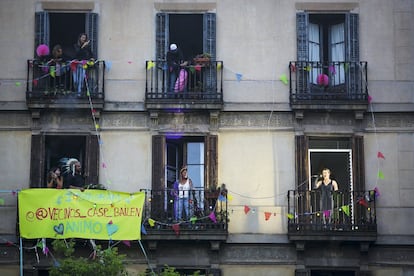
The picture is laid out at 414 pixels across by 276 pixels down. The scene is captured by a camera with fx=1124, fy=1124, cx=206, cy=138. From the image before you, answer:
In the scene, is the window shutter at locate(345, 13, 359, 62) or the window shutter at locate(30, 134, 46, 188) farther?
the window shutter at locate(345, 13, 359, 62)

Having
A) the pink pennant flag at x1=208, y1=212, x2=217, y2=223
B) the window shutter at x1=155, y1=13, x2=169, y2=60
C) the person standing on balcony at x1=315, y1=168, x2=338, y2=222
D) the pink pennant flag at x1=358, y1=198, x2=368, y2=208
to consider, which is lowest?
the pink pennant flag at x1=208, y1=212, x2=217, y2=223

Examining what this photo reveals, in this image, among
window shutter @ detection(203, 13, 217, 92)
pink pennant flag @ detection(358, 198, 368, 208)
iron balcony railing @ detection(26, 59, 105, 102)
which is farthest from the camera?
window shutter @ detection(203, 13, 217, 92)

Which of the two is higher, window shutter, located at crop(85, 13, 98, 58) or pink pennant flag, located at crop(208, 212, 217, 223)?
window shutter, located at crop(85, 13, 98, 58)

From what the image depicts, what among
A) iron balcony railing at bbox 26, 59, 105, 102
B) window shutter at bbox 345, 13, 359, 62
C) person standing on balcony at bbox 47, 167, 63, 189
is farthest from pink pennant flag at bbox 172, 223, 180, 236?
window shutter at bbox 345, 13, 359, 62

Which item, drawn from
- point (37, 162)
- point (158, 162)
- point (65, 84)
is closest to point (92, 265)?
point (158, 162)

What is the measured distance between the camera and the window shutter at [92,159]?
29094 millimetres

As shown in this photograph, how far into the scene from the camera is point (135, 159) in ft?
95.9

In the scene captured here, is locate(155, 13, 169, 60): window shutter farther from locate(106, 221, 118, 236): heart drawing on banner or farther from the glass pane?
locate(106, 221, 118, 236): heart drawing on banner

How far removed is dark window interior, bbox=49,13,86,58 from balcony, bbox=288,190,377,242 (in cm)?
723

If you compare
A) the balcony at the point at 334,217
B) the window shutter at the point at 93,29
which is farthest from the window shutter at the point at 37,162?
the balcony at the point at 334,217

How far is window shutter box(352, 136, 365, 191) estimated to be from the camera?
95.4ft

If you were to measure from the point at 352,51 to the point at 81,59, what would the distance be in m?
7.15

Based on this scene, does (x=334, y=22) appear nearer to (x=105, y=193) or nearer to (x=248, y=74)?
(x=248, y=74)

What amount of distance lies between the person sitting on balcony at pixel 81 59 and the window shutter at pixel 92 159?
1358mm
